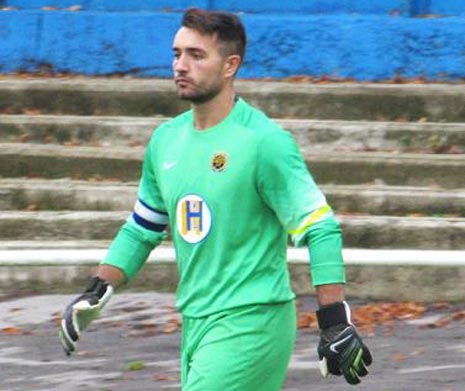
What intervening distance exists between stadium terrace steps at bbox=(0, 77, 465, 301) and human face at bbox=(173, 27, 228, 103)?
16.9ft

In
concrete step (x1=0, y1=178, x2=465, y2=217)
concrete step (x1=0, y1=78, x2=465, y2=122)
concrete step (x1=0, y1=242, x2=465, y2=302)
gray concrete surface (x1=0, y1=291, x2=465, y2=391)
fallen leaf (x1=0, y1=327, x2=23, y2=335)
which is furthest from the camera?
concrete step (x1=0, y1=78, x2=465, y2=122)

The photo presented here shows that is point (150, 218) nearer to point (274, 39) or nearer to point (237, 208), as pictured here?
point (237, 208)

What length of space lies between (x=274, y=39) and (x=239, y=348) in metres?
10.2

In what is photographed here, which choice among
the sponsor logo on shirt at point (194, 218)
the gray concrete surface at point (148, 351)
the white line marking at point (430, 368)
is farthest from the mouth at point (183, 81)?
the white line marking at point (430, 368)

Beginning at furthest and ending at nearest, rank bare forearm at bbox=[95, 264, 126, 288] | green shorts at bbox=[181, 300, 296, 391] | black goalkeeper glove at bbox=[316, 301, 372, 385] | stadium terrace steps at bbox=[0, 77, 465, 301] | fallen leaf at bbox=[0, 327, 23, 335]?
1. stadium terrace steps at bbox=[0, 77, 465, 301]
2. fallen leaf at bbox=[0, 327, 23, 335]
3. bare forearm at bbox=[95, 264, 126, 288]
4. green shorts at bbox=[181, 300, 296, 391]
5. black goalkeeper glove at bbox=[316, 301, 372, 385]

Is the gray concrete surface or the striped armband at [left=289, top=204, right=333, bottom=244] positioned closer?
the striped armband at [left=289, top=204, right=333, bottom=244]

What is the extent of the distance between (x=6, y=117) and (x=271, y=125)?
949cm

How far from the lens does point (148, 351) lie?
9.69m

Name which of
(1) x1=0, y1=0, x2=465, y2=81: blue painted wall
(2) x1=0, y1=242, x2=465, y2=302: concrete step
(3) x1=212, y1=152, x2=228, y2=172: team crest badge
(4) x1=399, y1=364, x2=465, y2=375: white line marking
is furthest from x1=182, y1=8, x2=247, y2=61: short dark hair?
(1) x1=0, y1=0, x2=465, y2=81: blue painted wall

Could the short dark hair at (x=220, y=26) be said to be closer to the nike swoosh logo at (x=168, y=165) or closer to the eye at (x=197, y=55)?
the eye at (x=197, y=55)

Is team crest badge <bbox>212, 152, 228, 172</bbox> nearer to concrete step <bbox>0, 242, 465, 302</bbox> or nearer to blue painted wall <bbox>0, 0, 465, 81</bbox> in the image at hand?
concrete step <bbox>0, 242, 465, 302</bbox>

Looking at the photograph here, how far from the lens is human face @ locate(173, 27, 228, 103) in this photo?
221 inches

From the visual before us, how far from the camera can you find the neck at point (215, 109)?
566cm

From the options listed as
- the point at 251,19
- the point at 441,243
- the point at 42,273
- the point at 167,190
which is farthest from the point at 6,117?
the point at 167,190
